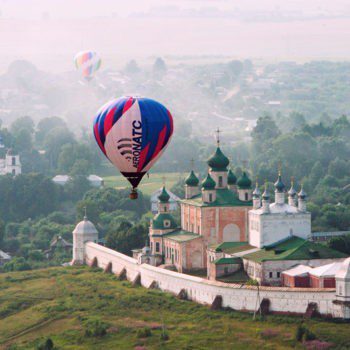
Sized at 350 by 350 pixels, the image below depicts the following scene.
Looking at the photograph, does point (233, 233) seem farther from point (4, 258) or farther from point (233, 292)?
point (4, 258)

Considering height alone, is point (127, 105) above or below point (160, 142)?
above

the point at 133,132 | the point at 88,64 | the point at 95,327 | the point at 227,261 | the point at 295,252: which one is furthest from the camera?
the point at 88,64

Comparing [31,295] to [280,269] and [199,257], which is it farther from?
[280,269]

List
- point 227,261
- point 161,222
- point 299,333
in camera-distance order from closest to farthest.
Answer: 1. point 299,333
2. point 227,261
3. point 161,222

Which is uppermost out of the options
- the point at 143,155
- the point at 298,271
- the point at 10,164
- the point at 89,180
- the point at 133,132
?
the point at 133,132

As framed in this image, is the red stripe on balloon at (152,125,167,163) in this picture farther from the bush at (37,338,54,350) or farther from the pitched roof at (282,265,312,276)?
the bush at (37,338,54,350)

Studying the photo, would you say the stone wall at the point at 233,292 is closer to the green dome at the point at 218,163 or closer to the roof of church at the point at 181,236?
the roof of church at the point at 181,236

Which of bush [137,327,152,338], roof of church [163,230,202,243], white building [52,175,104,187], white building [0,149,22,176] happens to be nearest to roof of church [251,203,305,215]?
roof of church [163,230,202,243]

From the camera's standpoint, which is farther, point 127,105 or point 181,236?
point 181,236

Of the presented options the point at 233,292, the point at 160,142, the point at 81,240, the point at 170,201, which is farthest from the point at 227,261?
the point at 170,201
